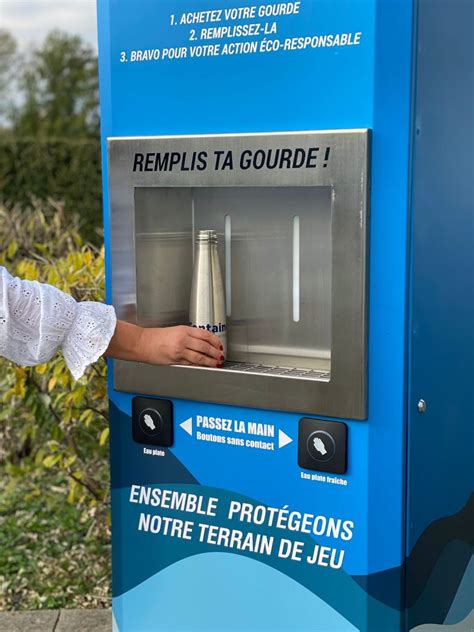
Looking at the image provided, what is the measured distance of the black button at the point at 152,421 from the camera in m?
2.39

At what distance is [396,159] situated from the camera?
1.99 m

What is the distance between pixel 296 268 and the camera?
2.28 meters

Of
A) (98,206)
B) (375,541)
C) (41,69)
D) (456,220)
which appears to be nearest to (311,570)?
(375,541)

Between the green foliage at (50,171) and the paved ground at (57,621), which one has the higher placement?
the green foliage at (50,171)

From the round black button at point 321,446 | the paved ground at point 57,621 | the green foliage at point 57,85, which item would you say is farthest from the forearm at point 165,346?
the green foliage at point 57,85

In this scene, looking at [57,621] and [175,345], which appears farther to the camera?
[57,621]

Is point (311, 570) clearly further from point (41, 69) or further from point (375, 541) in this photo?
point (41, 69)

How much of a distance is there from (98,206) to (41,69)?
11930 millimetres

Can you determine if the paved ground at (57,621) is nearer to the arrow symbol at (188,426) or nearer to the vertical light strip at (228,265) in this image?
the arrow symbol at (188,426)

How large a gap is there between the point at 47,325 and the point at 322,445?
67cm

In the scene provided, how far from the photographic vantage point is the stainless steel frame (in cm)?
203

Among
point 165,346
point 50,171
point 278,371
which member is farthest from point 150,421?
point 50,171

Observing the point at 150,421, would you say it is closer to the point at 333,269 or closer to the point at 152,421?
the point at 152,421

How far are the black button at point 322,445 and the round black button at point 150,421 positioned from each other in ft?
1.32
